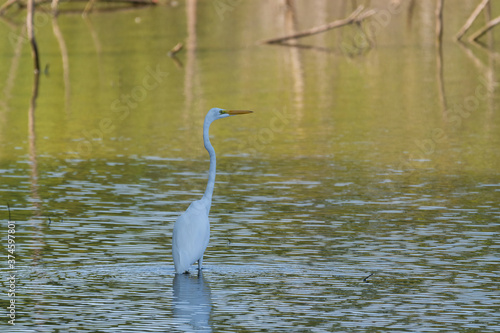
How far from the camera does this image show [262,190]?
2002cm

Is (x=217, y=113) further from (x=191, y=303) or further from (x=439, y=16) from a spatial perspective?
(x=439, y=16)

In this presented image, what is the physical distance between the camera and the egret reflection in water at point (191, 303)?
38.0 feet

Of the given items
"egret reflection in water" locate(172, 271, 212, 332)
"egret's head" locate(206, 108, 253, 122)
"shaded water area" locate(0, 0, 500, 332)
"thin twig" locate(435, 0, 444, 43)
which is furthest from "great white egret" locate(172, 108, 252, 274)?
"thin twig" locate(435, 0, 444, 43)

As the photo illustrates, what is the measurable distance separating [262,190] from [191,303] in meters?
7.72

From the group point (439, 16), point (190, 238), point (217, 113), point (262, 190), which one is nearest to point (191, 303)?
point (190, 238)

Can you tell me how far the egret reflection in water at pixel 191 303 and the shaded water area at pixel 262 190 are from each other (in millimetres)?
40

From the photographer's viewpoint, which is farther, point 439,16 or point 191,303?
point 439,16

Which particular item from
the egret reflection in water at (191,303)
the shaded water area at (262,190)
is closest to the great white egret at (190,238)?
the egret reflection in water at (191,303)

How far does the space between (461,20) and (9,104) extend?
111 ft

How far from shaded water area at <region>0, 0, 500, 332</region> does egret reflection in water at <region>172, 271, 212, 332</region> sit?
0.13 feet

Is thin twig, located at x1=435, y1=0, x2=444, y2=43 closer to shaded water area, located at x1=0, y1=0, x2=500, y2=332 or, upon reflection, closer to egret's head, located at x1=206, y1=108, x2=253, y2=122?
shaded water area, located at x1=0, y1=0, x2=500, y2=332

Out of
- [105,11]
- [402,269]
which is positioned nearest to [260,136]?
[402,269]

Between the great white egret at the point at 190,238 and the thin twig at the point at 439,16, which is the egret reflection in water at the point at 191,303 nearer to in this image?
the great white egret at the point at 190,238

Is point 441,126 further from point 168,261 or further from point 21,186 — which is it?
point 168,261
